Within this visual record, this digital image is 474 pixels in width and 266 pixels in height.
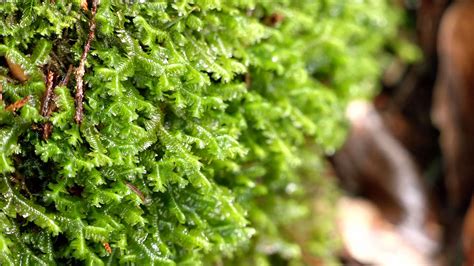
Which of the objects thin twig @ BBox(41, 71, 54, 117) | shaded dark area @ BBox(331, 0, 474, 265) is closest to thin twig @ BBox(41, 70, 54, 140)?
thin twig @ BBox(41, 71, 54, 117)

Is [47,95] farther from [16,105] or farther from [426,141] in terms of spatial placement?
[426,141]

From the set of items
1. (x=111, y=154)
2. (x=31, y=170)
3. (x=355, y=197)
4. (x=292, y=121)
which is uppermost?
(x=292, y=121)

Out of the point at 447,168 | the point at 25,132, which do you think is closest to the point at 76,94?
the point at 25,132

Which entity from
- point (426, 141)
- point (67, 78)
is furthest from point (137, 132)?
point (426, 141)

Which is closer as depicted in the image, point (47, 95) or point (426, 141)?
point (47, 95)

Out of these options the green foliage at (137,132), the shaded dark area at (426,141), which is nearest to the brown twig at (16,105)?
the green foliage at (137,132)

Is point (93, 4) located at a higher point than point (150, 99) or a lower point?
higher

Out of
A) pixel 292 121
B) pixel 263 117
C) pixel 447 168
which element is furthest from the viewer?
pixel 447 168

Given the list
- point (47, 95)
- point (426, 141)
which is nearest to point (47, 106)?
point (47, 95)

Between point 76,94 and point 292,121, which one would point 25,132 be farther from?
point 292,121
